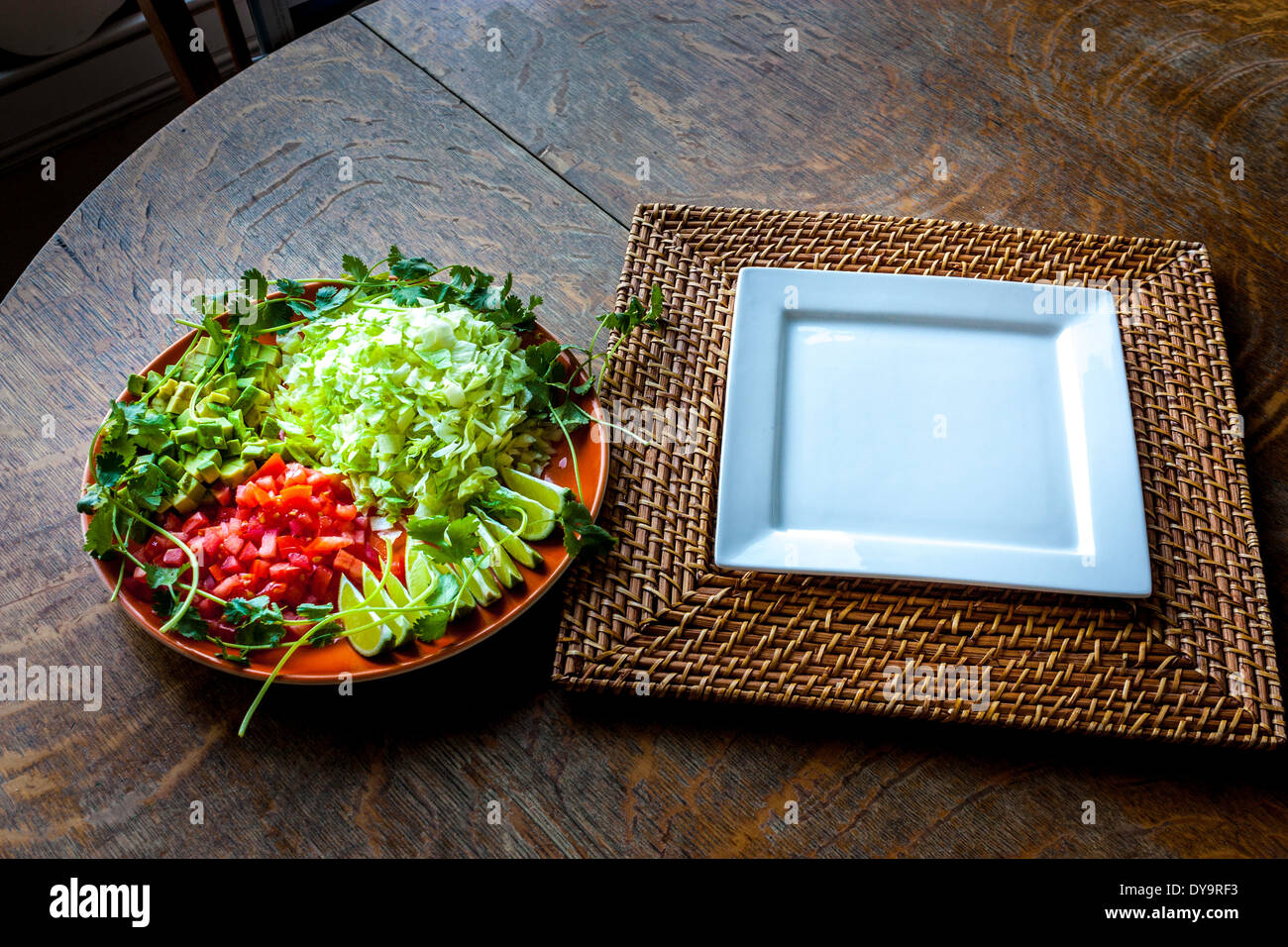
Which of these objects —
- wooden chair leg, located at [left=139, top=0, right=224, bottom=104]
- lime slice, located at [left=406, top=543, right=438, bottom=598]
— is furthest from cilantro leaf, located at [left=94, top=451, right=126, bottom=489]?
wooden chair leg, located at [left=139, top=0, right=224, bottom=104]

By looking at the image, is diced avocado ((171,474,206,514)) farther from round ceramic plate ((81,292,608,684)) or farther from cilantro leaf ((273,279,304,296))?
cilantro leaf ((273,279,304,296))

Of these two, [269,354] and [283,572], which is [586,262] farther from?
[283,572]

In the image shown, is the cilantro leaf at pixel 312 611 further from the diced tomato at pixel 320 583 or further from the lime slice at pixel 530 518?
the lime slice at pixel 530 518

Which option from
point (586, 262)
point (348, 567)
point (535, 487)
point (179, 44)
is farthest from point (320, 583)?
point (179, 44)

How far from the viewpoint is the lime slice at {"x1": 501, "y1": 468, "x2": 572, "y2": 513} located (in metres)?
1.04

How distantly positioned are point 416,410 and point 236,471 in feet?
0.70

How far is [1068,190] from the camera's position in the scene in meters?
1.38

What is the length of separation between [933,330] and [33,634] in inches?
43.2

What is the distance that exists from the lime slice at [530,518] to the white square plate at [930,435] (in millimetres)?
188

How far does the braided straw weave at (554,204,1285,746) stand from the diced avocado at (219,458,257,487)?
39 cm

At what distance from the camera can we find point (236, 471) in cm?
106

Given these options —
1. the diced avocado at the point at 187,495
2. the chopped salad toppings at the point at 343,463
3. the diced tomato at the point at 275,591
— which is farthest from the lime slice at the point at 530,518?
the diced avocado at the point at 187,495
